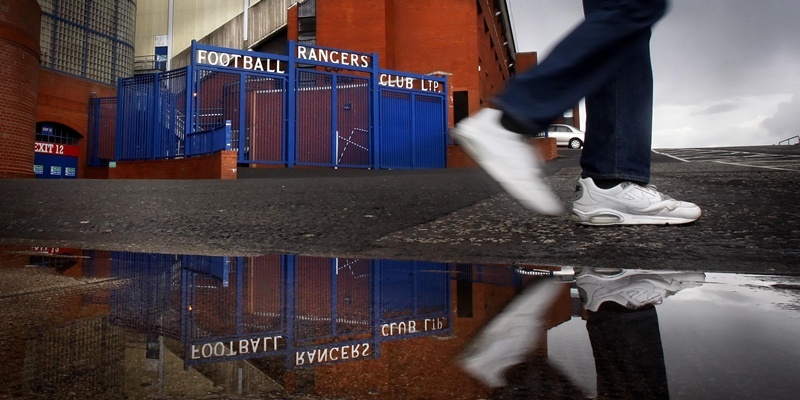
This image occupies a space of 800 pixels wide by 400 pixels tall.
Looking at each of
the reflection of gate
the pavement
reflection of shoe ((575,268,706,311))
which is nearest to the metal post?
the reflection of gate

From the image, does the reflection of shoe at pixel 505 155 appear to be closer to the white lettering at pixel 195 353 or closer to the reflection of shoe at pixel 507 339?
the reflection of shoe at pixel 507 339

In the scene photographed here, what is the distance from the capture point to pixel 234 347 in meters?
1.17

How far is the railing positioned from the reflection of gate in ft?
0.14

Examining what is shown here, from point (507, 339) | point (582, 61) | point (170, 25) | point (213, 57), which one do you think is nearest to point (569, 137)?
point (213, 57)

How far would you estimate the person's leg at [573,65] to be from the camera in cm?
203

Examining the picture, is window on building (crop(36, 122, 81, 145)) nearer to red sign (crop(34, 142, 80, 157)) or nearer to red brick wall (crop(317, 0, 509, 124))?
red sign (crop(34, 142, 80, 157))

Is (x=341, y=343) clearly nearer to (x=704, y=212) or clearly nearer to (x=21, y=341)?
(x=21, y=341)

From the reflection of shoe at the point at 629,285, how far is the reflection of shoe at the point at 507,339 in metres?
0.12

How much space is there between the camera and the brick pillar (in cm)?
1205

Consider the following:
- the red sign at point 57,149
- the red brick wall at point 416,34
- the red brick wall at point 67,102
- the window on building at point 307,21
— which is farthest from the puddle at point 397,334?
the window on building at point 307,21

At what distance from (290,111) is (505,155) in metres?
12.3

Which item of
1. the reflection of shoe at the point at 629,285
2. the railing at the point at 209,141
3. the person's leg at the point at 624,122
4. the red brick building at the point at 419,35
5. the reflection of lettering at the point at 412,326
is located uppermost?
the red brick building at the point at 419,35

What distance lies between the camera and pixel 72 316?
4.61 feet

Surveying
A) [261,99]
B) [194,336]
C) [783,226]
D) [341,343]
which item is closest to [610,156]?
[783,226]
